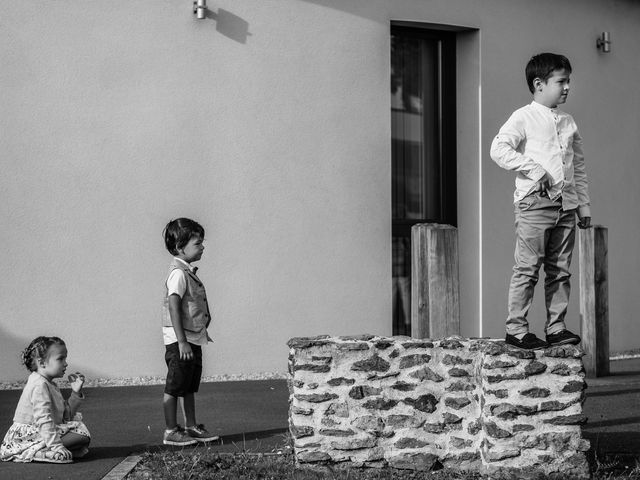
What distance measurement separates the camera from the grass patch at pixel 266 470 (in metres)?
5.85

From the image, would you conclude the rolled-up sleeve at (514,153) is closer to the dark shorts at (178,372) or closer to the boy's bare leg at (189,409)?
the dark shorts at (178,372)

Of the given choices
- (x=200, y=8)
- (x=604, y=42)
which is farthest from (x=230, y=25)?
(x=604, y=42)

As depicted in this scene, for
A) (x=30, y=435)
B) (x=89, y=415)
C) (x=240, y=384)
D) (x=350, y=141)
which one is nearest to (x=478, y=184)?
(x=350, y=141)

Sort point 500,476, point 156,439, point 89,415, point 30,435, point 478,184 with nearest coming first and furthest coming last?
point 500,476
point 30,435
point 156,439
point 89,415
point 478,184

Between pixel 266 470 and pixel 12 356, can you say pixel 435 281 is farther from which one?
pixel 12 356

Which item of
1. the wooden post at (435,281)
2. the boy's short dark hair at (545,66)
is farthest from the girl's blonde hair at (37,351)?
the boy's short dark hair at (545,66)

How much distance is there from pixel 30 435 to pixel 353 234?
4.84 metres

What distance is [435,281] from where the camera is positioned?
21.8 feet

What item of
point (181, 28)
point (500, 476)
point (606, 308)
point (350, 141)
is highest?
point (181, 28)

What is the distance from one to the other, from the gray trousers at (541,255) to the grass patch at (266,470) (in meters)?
0.89

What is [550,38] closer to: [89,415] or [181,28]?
[181,28]

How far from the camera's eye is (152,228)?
32.2 ft

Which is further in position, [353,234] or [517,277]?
[353,234]

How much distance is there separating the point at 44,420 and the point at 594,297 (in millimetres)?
5596
